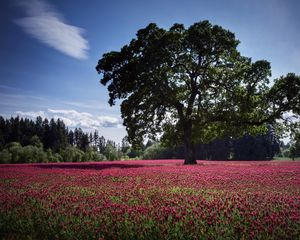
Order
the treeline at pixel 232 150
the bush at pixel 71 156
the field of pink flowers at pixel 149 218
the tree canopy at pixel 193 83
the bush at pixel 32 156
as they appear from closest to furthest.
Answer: the field of pink flowers at pixel 149 218 → the tree canopy at pixel 193 83 → the bush at pixel 32 156 → the bush at pixel 71 156 → the treeline at pixel 232 150

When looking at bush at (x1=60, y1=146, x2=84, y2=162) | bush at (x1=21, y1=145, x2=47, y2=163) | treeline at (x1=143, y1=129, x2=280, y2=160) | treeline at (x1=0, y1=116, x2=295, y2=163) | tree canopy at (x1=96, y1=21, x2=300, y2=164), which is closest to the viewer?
tree canopy at (x1=96, y1=21, x2=300, y2=164)

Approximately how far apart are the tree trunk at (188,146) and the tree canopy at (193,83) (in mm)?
88

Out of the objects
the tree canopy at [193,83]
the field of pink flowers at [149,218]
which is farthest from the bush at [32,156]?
the field of pink flowers at [149,218]

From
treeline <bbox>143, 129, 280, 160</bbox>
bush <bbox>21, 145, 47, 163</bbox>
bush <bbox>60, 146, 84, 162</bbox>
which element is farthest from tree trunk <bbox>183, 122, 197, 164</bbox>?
treeline <bbox>143, 129, 280, 160</bbox>

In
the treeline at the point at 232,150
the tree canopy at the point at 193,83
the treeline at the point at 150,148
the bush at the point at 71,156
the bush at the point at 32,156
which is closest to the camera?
the tree canopy at the point at 193,83

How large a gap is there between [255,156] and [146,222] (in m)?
99.6

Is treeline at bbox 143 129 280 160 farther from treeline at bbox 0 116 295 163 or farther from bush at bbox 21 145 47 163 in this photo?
bush at bbox 21 145 47 163

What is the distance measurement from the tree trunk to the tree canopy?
88 millimetres

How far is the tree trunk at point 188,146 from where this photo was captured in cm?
3076

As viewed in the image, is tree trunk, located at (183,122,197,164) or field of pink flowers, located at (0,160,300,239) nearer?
field of pink flowers, located at (0,160,300,239)

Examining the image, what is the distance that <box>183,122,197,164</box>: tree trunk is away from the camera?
30.8m

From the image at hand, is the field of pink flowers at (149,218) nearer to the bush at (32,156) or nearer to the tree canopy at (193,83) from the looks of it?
the tree canopy at (193,83)

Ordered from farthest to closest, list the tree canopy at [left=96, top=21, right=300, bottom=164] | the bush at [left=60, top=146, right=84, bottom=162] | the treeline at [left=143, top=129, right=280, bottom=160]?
1. the treeline at [left=143, top=129, right=280, bottom=160]
2. the bush at [left=60, top=146, right=84, bottom=162]
3. the tree canopy at [left=96, top=21, right=300, bottom=164]

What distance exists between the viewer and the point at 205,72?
3175 centimetres
